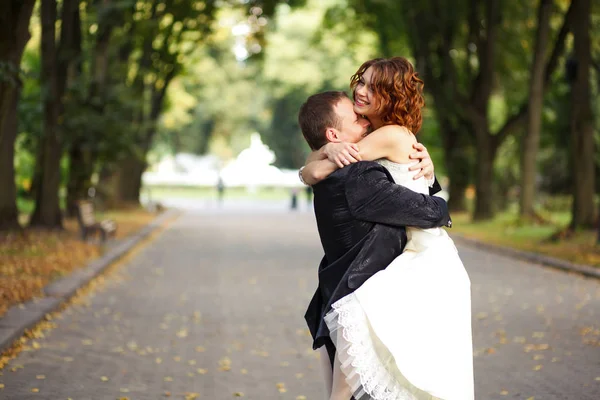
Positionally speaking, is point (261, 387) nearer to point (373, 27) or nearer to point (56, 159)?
point (56, 159)

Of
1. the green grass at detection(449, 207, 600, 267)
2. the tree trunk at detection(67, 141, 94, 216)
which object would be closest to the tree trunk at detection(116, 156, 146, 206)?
the tree trunk at detection(67, 141, 94, 216)

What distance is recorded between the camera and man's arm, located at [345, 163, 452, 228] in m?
4.03

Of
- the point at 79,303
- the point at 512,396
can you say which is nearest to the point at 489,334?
the point at 512,396

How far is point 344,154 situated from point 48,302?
7925 millimetres

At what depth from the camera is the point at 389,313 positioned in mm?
4070

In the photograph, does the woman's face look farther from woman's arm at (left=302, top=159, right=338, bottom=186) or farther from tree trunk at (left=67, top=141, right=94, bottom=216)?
tree trunk at (left=67, top=141, right=94, bottom=216)

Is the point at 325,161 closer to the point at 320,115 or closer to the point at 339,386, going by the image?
the point at 320,115

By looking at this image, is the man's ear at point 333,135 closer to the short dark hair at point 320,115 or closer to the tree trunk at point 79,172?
the short dark hair at point 320,115

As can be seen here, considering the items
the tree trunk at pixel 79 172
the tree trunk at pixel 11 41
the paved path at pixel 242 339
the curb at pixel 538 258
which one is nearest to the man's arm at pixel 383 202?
the paved path at pixel 242 339

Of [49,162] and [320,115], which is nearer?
[320,115]

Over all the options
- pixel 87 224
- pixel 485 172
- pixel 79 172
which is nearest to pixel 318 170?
pixel 87 224

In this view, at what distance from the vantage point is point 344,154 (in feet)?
13.2

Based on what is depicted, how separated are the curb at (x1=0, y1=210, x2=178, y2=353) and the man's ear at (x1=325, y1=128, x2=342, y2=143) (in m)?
5.06

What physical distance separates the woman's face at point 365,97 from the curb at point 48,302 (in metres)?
5.16
